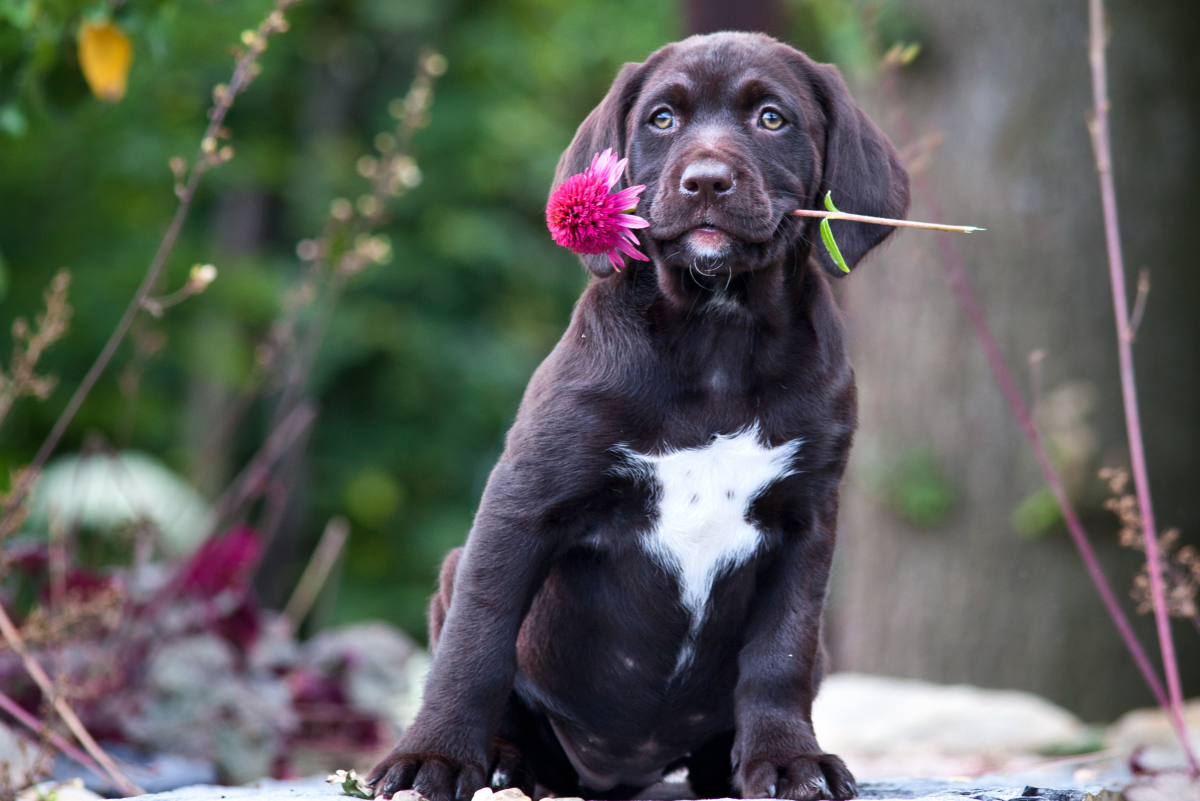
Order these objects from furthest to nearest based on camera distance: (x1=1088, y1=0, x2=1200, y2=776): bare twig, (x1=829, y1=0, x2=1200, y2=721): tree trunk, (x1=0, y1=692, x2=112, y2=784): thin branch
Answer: (x1=829, y1=0, x2=1200, y2=721): tree trunk → (x1=0, y1=692, x2=112, y2=784): thin branch → (x1=1088, y1=0, x2=1200, y2=776): bare twig

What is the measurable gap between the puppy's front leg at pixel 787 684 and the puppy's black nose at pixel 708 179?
32.5 inches

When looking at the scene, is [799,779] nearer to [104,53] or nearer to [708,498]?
[708,498]

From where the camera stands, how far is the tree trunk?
6.49 meters

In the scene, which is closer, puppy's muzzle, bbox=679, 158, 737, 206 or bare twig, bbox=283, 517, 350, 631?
puppy's muzzle, bbox=679, 158, 737, 206

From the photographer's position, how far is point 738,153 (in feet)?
9.79

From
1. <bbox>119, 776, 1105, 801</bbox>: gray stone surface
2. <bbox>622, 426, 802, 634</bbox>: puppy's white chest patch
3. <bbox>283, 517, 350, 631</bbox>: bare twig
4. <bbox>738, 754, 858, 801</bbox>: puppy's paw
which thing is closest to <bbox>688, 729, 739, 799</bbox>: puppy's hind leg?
<bbox>119, 776, 1105, 801</bbox>: gray stone surface

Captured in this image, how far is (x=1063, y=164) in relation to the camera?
6562 mm

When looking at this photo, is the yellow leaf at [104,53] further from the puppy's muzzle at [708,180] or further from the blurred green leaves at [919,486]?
the blurred green leaves at [919,486]

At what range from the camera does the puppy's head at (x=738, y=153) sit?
2.94 meters

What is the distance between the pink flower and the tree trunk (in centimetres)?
389

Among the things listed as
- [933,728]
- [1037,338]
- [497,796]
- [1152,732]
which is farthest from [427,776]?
[1037,338]

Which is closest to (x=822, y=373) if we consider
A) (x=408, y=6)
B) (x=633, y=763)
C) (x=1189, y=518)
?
A: (x=633, y=763)

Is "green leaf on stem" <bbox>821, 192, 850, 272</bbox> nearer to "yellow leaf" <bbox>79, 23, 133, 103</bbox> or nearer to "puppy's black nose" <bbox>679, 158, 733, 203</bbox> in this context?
"puppy's black nose" <bbox>679, 158, 733, 203</bbox>

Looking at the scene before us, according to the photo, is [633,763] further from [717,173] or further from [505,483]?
[717,173]
